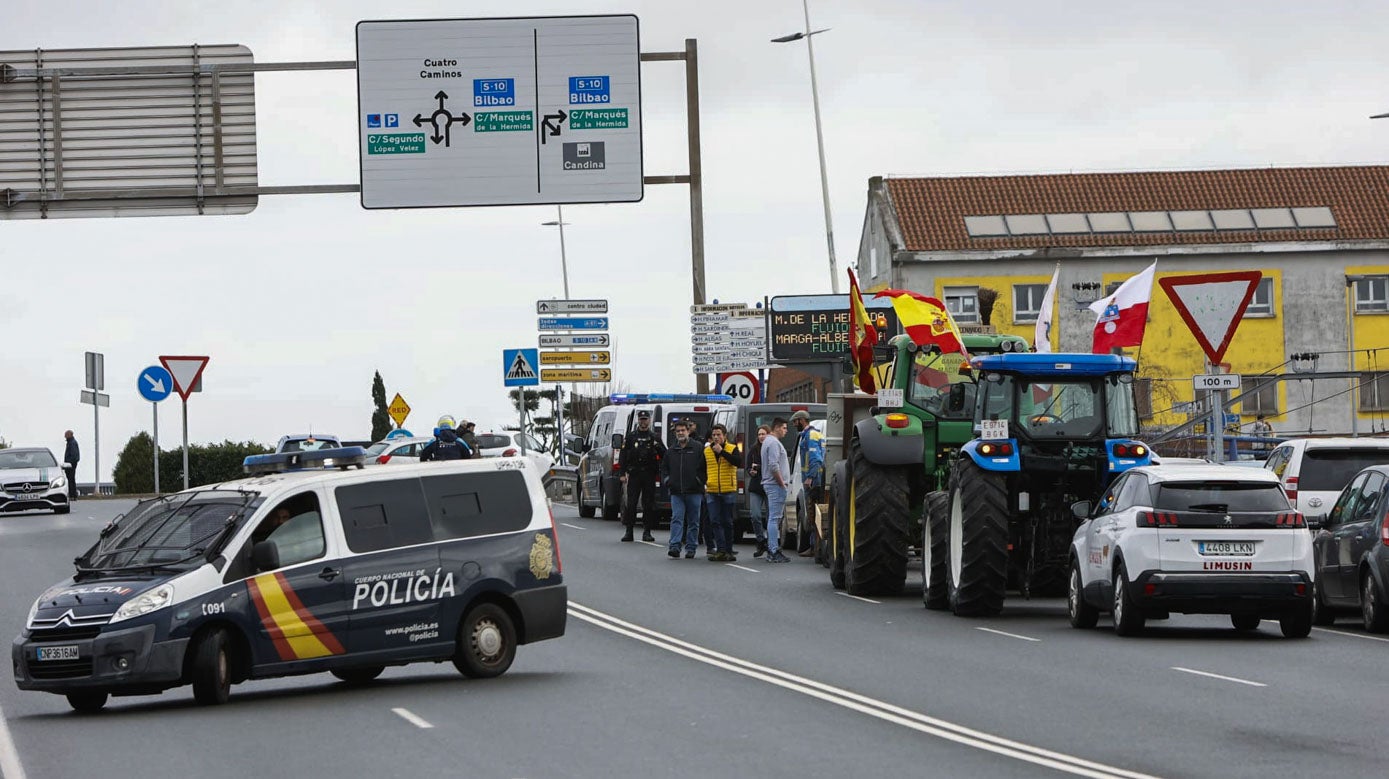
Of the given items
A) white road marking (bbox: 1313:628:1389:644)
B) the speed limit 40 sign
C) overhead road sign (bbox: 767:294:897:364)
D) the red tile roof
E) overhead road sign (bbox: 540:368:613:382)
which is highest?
the red tile roof

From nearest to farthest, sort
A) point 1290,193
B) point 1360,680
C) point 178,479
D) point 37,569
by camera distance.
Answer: point 1360,680 → point 37,569 → point 178,479 → point 1290,193

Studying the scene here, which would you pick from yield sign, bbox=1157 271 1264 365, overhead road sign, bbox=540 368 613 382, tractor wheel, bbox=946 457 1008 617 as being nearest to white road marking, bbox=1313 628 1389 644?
yield sign, bbox=1157 271 1264 365

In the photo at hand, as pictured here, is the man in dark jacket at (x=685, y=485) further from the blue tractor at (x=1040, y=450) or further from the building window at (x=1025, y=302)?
the building window at (x=1025, y=302)

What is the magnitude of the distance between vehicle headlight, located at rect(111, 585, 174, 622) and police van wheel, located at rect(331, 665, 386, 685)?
2060 millimetres

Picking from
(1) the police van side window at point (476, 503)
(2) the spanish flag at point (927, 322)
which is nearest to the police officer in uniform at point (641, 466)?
(2) the spanish flag at point (927, 322)

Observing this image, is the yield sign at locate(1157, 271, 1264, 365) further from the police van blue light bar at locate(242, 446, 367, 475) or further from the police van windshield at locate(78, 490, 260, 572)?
the police van windshield at locate(78, 490, 260, 572)

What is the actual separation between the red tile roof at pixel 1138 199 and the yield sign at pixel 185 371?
3843cm

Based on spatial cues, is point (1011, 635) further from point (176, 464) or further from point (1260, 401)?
point (1260, 401)

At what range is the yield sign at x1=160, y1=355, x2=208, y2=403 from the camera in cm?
3431

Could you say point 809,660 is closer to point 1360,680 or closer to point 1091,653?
point 1091,653

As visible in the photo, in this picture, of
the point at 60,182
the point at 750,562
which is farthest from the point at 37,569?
the point at 750,562

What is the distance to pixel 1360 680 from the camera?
52.5 feet

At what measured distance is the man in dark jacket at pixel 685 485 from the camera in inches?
Result: 1165

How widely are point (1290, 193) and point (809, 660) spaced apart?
195ft
